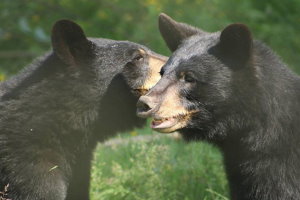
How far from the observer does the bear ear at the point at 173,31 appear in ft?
18.8

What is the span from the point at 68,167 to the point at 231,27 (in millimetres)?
1770

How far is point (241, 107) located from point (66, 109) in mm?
1455

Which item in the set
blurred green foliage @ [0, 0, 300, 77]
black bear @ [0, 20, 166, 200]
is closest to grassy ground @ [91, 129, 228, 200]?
black bear @ [0, 20, 166, 200]

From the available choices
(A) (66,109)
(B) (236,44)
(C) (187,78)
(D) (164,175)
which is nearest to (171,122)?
(C) (187,78)

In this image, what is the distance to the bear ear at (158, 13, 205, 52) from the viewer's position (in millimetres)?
5738

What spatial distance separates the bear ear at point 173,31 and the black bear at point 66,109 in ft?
1.27

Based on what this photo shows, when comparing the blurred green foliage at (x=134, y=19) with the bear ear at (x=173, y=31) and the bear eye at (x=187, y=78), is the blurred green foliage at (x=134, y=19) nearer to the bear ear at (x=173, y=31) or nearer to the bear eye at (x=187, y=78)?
the bear ear at (x=173, y=31)

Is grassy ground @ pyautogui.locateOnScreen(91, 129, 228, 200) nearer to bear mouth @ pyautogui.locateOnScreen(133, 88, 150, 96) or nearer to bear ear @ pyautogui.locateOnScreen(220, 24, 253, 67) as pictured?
bear mouth @ pyautogui.locateOnScreen(133, 88, 150, 96)

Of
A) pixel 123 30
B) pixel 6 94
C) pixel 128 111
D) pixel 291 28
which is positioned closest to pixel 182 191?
pixel 128 111

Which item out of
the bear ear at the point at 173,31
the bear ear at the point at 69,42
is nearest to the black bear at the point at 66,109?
the bear ear at the point at 69,42

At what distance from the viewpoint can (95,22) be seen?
12.9 metres

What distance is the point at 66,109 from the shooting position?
5801 millimetres

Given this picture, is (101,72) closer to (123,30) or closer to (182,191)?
(182,191)

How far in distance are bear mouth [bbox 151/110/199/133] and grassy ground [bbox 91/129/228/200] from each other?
1.14 metres
